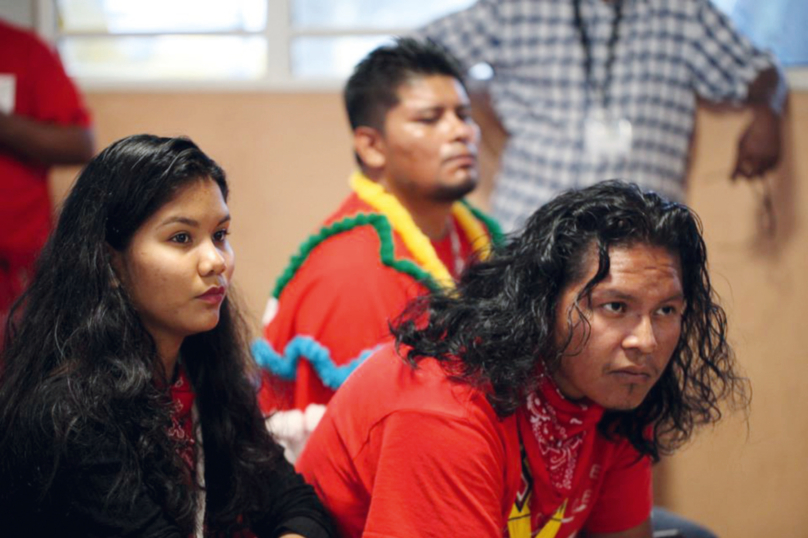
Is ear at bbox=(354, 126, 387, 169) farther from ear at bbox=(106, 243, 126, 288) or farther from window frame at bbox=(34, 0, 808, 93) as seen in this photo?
ear at bbox=(106, 243, 126, 288)

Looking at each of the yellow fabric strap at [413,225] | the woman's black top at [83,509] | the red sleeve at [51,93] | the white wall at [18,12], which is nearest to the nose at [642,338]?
the yellow fabric strap at [413,225]

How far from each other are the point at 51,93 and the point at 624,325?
6.19 ft

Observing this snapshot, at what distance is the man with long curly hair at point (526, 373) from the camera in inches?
56.6

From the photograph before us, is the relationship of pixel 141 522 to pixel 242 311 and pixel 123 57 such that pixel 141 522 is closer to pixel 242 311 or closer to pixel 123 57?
pixel 242 311

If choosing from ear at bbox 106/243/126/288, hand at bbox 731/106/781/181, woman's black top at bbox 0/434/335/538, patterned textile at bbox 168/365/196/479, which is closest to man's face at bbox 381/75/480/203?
hand at bbox 731/106/781/181

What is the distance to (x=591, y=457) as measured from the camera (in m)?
1.67

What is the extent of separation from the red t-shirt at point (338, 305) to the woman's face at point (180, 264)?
0.57 metres

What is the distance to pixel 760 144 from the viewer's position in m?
2.87

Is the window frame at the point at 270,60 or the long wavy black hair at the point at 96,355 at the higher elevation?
the window frame at the point at 270,60

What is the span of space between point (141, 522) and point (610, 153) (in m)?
1.81

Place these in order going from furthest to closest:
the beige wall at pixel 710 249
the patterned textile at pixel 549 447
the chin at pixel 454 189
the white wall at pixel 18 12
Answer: the white wall at pixel 18 12
the beige wall at pixel 710 249
the chin at pixel 454 189
the patterned textile at pixel 549 447

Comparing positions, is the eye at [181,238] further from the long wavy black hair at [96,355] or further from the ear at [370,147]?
the ear at [370,147]

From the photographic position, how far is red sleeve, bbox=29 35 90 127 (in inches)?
110

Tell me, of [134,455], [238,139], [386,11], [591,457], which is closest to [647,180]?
[386,11]
